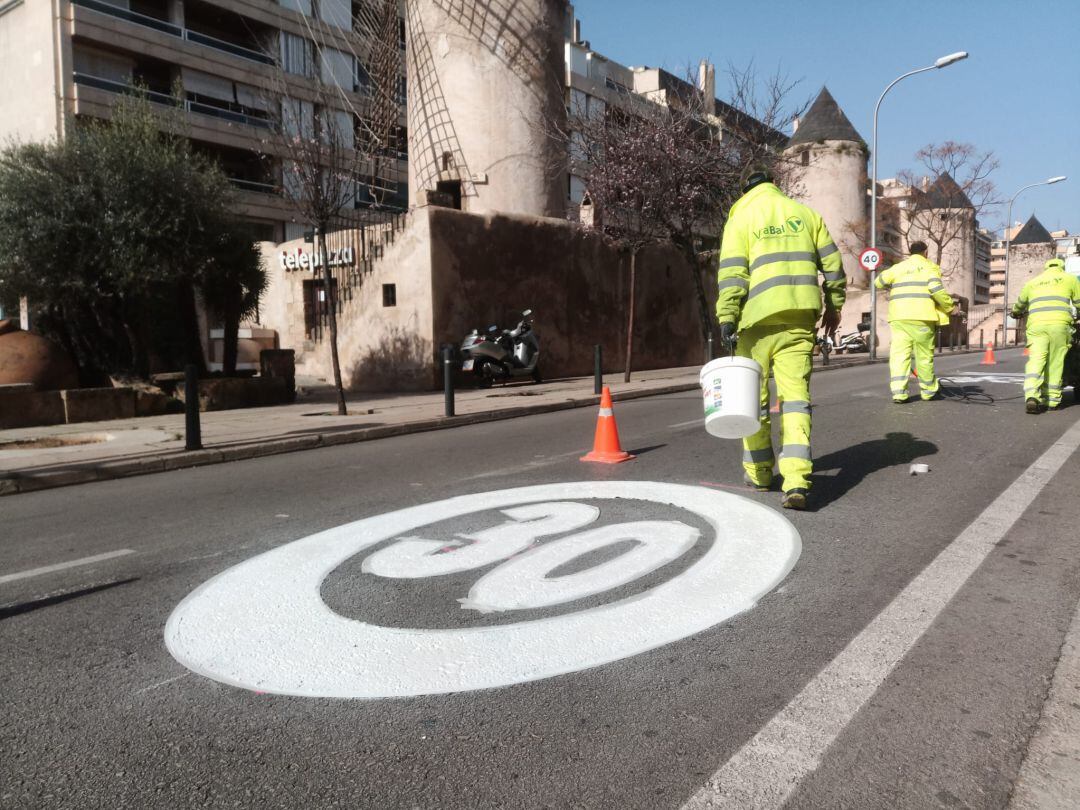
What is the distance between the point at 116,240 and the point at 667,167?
1175cm

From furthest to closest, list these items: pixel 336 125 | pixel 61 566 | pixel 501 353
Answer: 1. pixel 501 353
2. pixel 336 125
3. pixel 61 566

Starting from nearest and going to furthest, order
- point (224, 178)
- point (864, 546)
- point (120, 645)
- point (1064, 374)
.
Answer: point (120, 645) → point (864, 546) → point (1064, 374) → point (224, 178)

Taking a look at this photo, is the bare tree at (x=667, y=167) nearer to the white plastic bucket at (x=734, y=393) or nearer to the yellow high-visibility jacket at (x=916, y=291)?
the yellow high-visibility jacket at (x=916, y=291)

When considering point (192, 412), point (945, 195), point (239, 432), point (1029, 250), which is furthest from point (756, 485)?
point (1029, 250)

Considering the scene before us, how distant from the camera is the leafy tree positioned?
12.0 meters

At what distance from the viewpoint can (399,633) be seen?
3.21 metres

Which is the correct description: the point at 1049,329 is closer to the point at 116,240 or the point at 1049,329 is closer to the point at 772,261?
the point at 772,261

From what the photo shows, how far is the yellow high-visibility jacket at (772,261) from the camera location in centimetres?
518

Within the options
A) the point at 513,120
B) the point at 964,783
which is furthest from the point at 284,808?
the point at 513,120

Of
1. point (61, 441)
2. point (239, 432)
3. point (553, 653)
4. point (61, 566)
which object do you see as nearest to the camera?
point (553, 653)

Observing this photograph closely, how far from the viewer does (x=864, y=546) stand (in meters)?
4.38

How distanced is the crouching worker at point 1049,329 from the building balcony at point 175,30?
25180mm

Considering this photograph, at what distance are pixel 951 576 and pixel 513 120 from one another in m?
20.7

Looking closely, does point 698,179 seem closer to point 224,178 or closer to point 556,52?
point 556,52
